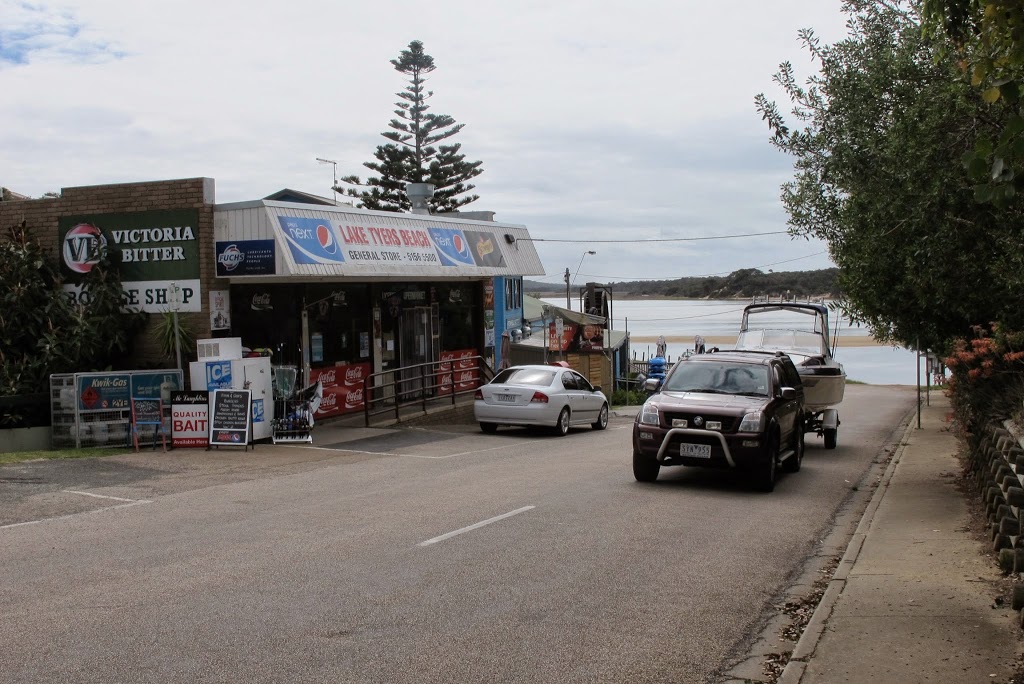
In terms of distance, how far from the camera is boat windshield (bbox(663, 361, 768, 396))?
1388cm

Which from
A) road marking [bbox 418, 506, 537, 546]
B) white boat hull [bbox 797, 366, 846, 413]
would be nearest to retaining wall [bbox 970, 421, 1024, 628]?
road marking [bbox 418, 506, 537, 546]

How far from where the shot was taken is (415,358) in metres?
26.7

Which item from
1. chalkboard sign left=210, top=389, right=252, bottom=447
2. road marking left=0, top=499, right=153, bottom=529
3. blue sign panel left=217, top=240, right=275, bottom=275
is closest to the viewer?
road marking left=0, top=499, right=153, bottom=529

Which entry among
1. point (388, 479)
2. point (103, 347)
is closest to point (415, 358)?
point (103, 347)

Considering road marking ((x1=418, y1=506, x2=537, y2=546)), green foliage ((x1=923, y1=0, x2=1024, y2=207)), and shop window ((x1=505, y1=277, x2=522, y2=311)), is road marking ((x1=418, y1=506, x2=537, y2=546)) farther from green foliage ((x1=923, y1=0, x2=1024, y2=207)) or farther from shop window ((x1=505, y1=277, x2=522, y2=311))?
shop window ((x1=505, y1=277, x2=522, y2=311))

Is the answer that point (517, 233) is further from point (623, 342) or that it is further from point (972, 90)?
point (623, 342)

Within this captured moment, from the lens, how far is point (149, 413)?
56.4 ft

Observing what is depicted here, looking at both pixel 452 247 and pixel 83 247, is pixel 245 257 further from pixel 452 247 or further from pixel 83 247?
pixel 452 247

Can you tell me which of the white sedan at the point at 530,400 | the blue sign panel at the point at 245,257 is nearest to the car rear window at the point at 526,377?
the white sedan at the point at 530,400

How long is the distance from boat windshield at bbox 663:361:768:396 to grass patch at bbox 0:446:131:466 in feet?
29.8

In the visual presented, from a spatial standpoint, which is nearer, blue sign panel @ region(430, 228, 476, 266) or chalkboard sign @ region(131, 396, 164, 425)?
chalkboard sign @ region(131, 396, 164, 425)

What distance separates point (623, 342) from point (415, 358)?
2946cm

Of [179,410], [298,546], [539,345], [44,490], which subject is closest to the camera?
[298,546]

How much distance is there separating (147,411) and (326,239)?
4.87m
